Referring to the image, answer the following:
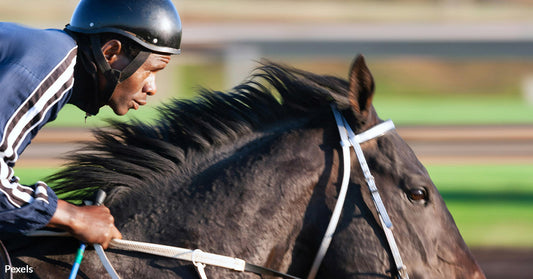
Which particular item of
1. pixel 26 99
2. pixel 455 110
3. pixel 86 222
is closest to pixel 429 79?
pixel 455 110

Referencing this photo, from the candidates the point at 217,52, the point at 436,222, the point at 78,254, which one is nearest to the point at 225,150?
the point at 78,254

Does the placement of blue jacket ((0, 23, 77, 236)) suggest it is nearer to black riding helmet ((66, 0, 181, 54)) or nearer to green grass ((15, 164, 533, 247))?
black riding helmet ((66, 0, 181, 54))

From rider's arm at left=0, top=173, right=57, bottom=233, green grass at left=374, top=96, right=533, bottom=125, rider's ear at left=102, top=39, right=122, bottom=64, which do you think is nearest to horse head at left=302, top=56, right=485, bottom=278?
rider's ear at left=102, top=39, right=122, bottom=64

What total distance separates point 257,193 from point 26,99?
0.82m

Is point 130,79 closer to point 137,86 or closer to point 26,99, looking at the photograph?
point 137,86

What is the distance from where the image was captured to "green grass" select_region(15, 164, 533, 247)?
764cm

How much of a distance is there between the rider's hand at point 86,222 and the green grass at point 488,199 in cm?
568

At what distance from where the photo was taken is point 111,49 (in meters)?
2.34

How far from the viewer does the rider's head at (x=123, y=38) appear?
231 cm

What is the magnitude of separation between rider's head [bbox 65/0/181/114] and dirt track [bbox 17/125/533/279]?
29.9ft

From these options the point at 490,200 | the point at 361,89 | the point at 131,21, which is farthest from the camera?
the point at 490,200

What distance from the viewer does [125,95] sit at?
241cm

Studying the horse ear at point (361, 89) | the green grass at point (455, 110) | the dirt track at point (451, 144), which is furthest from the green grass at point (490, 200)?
the horse ear at point (361, 89)

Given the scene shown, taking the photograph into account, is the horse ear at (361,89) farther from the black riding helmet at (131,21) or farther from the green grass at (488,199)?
the green grass at (488,199)
